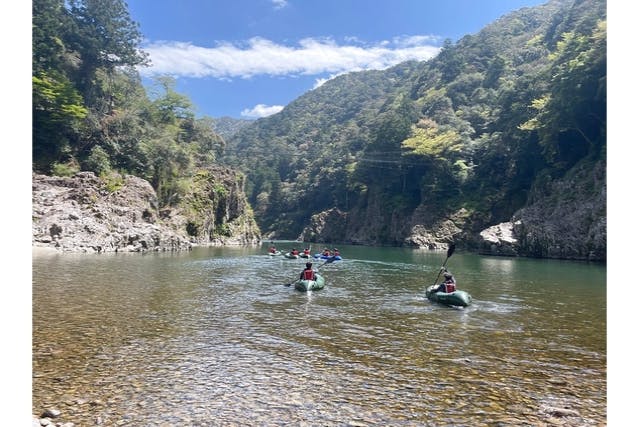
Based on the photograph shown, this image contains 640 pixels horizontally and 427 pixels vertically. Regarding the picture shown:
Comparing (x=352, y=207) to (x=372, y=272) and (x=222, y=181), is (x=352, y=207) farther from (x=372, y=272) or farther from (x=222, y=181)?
(x=372, y=272)

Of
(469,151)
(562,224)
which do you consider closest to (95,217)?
(562,224)

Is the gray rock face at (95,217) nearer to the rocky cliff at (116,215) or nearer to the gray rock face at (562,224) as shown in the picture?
the rocky cliff at (116,215)

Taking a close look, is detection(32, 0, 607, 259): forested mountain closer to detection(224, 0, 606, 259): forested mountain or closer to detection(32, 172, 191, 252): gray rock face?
detection(224, 0, 606, 259): forested mountain

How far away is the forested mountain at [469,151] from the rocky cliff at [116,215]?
114 ft

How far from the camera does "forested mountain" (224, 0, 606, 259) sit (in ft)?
166

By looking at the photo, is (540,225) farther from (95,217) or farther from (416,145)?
(95,217)

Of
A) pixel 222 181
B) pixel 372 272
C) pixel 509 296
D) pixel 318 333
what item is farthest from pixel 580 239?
pixel 222 181

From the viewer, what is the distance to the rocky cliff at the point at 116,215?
3972 cm

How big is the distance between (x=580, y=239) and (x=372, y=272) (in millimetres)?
25875

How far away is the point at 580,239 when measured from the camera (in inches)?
1752

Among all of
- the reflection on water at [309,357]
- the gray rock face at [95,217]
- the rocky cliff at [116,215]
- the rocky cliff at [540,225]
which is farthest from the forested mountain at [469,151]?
the gray rock face at [95,217]

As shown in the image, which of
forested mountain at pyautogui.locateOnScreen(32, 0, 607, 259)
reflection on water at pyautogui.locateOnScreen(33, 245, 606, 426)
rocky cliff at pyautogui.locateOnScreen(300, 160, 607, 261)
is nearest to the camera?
reflection on water at pyautogui.locateOnScreen(33, 245, 606, 426)

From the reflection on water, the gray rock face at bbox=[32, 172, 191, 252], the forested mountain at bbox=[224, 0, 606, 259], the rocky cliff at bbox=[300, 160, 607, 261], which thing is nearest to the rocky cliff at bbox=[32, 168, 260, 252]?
the gray rock face at bbox=[32, 172, 191, 252]

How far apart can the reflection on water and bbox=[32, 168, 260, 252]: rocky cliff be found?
21016 millimetres
